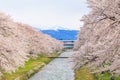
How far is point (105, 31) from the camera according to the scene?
1344cm

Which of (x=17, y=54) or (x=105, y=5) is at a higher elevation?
(x=105, y=5)

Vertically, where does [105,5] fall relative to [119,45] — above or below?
above

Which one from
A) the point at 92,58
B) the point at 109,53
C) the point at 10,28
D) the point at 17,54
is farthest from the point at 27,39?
the point at 109,53

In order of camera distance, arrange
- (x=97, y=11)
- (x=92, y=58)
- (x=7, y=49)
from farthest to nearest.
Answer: (x=7, y=49) < (x=92, y=58) < (x=97, y=11)

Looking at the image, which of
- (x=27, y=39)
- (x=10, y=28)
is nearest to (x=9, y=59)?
(x=10, y=28)

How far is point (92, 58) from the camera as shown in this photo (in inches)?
909

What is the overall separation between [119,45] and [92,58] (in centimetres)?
1002

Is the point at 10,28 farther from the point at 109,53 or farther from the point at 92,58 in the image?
the point at 109,53

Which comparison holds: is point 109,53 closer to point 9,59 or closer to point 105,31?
point 105,31

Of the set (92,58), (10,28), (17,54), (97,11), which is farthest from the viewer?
(10,28)

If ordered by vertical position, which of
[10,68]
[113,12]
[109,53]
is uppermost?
[113,12]

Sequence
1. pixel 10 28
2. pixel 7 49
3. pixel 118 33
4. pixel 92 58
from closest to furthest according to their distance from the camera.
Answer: pixel 118 33
pixel 92 58
pixel 7 49
pixel 10 28

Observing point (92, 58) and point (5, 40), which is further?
point (5, 40)

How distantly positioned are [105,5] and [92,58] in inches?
411
